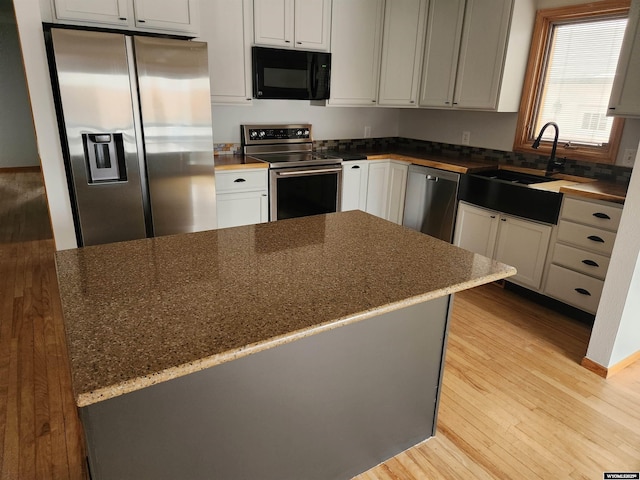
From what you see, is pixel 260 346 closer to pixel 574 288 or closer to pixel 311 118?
pixel 574 288

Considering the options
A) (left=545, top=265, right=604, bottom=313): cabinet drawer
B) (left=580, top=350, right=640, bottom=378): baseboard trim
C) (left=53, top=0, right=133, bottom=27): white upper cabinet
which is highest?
(left=53, top=0, right=133, bottom=27): white upper cabinet

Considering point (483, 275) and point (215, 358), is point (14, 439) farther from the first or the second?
point (483, 275)

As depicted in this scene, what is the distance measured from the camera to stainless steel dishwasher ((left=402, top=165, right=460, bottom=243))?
12.1 ft

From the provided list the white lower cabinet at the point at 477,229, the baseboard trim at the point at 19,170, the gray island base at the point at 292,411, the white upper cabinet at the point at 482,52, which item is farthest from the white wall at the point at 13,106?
the gray island base at the point at 292,411

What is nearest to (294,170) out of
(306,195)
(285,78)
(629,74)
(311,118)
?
(306,195)

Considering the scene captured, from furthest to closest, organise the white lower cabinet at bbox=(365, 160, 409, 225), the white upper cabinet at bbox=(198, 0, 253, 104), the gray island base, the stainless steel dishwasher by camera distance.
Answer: the white lower cabinet at bbox=(365, 160, 409, 225) < the stainless steel dishwasher < the white upper cabinet at bbox=(198, 0, 253, 104) < the gray island base

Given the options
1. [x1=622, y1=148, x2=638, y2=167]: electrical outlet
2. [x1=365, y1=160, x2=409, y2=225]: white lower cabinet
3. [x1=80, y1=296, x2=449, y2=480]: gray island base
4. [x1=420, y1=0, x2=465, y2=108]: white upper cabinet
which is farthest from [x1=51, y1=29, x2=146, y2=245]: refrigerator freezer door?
[x1=622, y1=148, x2=638, y2=167]: electrical outlet

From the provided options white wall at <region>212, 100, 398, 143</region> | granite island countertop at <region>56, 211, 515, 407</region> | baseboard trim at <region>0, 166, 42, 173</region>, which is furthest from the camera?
baseboard trim at <region>0, 166, 42, 173</region>

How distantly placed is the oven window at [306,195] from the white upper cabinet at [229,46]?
773 millimetres

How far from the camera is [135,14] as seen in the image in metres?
2.80

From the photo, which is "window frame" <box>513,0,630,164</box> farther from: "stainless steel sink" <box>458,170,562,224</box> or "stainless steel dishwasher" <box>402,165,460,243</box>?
"stainless steel dishwasher" <box>402,165,460,243</box>

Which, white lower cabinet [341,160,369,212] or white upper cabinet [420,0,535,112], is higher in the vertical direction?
white upper cabinet [420,0,535,112]

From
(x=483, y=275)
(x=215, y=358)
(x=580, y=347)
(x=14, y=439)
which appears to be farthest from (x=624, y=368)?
(x=14, y=439)

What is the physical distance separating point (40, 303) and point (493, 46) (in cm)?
397
